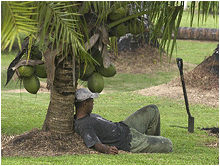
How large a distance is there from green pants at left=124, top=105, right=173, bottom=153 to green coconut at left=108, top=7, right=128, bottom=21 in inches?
56.8

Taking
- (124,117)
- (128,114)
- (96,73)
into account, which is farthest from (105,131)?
(128,114)

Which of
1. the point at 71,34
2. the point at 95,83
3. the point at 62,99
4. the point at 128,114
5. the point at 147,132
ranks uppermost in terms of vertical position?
the point at 71,34

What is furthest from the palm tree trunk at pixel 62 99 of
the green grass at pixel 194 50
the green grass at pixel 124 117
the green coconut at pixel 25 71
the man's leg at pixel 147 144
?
the green grass at pixel 194 50

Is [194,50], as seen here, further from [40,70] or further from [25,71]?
[25,71]

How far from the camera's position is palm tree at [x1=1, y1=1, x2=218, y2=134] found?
12.4ft

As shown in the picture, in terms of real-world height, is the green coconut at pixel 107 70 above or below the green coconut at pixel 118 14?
below

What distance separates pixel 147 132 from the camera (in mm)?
5504

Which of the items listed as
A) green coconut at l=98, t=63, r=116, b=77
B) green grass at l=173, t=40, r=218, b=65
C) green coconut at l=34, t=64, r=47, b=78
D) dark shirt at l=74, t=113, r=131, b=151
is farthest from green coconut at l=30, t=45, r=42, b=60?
green grass at l=173, t=40, r=218, b=65

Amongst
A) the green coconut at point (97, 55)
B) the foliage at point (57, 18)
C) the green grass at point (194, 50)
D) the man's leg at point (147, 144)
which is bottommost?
the green grass at point (194, 50)

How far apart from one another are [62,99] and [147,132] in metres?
1.37

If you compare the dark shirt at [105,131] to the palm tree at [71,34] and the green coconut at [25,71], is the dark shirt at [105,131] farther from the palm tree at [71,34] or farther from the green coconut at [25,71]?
the green coconut at [25,71]

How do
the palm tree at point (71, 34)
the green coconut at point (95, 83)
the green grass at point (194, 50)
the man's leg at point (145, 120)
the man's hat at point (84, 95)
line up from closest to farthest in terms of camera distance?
the palm tree at point (71, 34) < the green coconut at point (95, 83) < the man's hat at point (84, 95) < the man's leg at point (145, 120) < the green grass at point (194, 50)

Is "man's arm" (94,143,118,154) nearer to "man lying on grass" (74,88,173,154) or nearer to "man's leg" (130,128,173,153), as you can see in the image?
"man lying on grass" (74,88,173,154)

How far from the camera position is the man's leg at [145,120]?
5301mm
